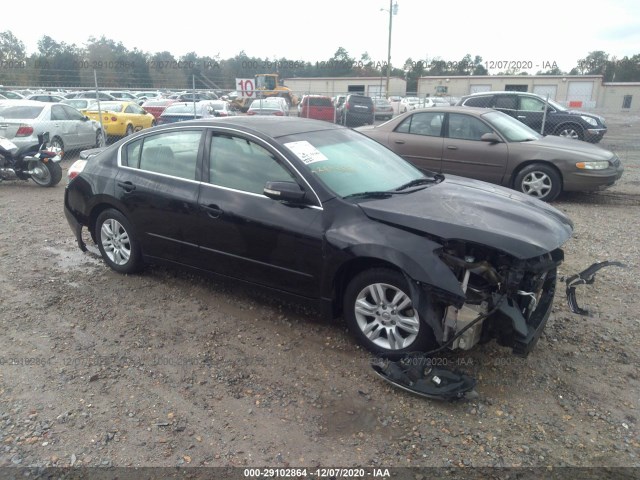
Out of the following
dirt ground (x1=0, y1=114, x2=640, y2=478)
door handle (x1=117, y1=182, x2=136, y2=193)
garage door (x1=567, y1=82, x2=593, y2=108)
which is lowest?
dirt ground (x1=0, y1=114, x2=640, y2=478)

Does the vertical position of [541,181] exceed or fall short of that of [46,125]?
it falls short

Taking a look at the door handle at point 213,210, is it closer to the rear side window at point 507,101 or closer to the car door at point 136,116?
the rear side window at point 507,101

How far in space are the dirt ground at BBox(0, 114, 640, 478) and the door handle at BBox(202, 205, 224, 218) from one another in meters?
0.86

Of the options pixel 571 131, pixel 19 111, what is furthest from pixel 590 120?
pixel 19 111

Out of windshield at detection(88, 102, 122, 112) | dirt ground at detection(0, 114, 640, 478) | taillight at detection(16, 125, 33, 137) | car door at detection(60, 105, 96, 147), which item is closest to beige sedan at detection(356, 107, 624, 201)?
dirt ground at detection(0, 114, 640, 478)

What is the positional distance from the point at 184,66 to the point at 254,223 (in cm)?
4171

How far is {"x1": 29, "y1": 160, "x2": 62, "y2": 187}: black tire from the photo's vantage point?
9.70 meters

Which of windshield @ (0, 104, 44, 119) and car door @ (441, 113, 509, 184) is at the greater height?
windshield @ (0, 104, 44, 119)

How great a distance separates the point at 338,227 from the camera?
143 inches

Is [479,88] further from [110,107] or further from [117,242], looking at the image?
[117,242]

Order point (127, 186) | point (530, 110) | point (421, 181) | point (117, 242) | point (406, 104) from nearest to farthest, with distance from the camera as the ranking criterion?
point (421, 181) < point (127, 186) < point (117, 242) < point (530, 110) < point (406, 104)

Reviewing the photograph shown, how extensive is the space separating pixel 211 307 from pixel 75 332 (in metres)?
1.10

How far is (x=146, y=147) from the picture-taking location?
4.86m

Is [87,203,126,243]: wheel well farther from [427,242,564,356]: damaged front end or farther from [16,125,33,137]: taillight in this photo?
[16,125,33,137]: taillight
